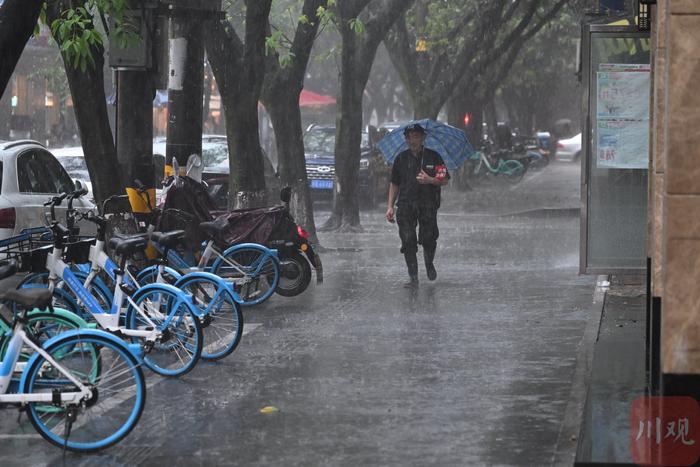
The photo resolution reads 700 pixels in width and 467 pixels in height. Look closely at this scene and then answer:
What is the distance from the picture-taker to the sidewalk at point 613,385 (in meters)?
6.56

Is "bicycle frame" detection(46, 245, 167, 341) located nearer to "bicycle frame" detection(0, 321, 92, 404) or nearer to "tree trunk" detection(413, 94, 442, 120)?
"bicycle frame" detection(0, 321, 92, 404)

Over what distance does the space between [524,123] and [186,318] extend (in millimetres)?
59262

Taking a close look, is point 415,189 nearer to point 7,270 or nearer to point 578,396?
point 578,396

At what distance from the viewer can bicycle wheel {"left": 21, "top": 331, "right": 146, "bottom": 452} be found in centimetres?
709

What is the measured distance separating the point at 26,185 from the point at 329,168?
1589cm

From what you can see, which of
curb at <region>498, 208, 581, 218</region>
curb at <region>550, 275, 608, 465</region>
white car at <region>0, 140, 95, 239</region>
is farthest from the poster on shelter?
curb at <region>498, 208, 581, 218</region>

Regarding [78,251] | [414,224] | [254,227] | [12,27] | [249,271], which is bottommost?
[249,271]

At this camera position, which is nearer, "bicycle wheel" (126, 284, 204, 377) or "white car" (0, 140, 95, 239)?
"bicycle wheel" (126, 284, 204, 377)

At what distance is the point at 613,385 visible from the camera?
26.6 feet

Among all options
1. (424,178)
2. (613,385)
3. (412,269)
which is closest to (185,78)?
(424,178)

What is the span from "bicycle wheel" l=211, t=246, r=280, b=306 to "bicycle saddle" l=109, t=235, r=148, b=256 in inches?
129

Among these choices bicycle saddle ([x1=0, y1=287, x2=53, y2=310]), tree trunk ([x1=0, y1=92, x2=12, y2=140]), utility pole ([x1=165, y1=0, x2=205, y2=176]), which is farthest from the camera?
tree trunk ([x1=0, y1=92, x2=12, y2=140])

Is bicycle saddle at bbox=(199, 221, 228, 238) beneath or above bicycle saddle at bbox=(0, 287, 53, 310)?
beneath

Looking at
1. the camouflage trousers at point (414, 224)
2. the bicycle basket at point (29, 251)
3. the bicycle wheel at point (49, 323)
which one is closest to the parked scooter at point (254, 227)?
the camouflage trousers at point (414, 224)
